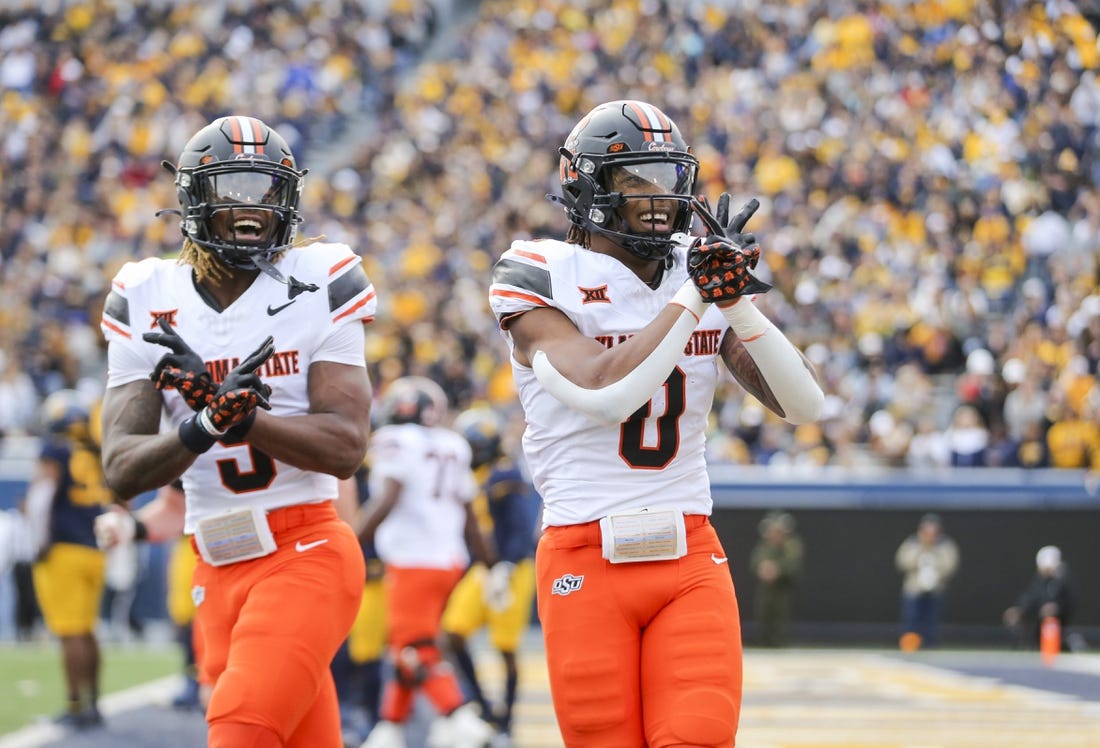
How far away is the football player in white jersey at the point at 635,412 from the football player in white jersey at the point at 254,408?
527 mm

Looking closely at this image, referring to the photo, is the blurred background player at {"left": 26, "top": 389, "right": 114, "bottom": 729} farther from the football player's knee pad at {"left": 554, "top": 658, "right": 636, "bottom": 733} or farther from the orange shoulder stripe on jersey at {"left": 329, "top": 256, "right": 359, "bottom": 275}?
the football player's knee pad at {"left": 554, "top": 658, "right": 636, "bottom": 733}

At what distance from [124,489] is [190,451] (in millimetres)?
303

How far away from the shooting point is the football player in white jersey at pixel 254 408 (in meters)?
3.86

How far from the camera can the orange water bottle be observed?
1275cm

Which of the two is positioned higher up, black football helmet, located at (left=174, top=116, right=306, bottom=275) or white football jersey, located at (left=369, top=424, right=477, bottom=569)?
black football helmet, located at (left=174, top=116, right=306, bottom=275)

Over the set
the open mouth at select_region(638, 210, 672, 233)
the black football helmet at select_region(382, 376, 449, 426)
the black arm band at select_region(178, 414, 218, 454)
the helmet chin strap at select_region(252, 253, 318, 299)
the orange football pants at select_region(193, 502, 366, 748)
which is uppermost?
the open mouth at select_region(638, 210, 672, 233)

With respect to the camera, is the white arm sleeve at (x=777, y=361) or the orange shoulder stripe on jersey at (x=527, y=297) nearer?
the white arm sleeve at (x=777, y=361)

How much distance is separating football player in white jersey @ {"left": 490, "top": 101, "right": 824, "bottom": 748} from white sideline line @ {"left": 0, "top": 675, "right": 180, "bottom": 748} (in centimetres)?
501

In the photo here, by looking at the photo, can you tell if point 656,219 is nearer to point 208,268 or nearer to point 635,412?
point 635,412

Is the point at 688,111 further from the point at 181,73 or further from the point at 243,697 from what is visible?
the point at 243,697

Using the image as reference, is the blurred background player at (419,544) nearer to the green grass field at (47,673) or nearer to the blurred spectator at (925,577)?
the green grass field at (47,673)

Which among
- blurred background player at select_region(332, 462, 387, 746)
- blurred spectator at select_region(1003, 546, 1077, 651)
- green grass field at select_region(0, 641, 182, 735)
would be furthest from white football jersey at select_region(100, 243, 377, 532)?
blurred spectator at select_region(1003, 546, 1077, 651)

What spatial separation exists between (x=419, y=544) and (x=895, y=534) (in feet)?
24.0

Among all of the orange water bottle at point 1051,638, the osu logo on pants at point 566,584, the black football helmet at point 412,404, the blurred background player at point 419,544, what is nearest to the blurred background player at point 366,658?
the blurred background player at point 419,544
